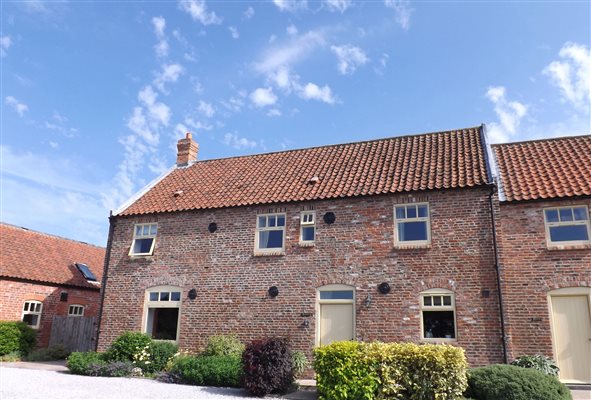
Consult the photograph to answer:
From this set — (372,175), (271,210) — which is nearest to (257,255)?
(271,210)

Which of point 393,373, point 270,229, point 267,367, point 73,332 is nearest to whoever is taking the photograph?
point 393,373

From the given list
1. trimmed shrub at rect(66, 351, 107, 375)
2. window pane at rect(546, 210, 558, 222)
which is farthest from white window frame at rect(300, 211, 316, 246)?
trimmed shrub at rect(66, 351, 107, 375)

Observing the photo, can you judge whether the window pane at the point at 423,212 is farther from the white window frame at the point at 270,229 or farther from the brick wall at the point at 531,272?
the white window frame at the point at 270,229

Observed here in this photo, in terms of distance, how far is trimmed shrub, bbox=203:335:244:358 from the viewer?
1616 cm

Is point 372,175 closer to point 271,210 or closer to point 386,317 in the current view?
point 271,210

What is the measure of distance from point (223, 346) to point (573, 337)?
10.8 meters

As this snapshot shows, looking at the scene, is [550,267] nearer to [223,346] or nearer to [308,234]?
[308,234]

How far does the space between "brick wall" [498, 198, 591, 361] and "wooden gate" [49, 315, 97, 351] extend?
17.7 meters

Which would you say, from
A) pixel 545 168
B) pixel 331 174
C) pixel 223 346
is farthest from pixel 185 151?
pixel 545 168

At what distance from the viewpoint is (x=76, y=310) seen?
25656 mm

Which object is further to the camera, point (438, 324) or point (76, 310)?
point (76, 310)

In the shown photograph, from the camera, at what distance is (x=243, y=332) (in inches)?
667

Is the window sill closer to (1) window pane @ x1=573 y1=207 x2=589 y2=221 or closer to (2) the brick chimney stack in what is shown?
(1) window pane @ x1=573 y1=207 x2=589 y2=221

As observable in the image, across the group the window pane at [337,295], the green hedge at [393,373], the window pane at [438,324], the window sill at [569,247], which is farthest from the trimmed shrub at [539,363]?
the window pane at [337,295]
